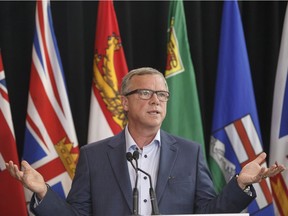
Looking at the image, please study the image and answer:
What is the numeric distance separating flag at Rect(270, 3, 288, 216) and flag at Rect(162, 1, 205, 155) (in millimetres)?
609

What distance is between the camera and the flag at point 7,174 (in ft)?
13.6

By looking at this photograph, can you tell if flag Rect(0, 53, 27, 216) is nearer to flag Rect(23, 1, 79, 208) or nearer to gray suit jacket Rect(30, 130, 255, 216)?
flag Rect(23, 1, 79, 208)

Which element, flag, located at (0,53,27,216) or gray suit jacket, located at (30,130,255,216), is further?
flag, located at (0,53,27,216)

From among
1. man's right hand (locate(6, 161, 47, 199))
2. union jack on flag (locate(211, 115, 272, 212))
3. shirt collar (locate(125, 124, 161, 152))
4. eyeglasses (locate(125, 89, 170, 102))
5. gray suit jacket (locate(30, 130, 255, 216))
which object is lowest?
union jack on flag (locate(211, 115, 272, 212))

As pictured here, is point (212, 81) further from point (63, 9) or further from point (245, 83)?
point (63, 9)

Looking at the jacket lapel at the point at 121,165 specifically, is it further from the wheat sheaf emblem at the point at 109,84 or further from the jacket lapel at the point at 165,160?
the wheat sheaf emblem at the point at 109,84

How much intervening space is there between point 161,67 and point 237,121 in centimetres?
88

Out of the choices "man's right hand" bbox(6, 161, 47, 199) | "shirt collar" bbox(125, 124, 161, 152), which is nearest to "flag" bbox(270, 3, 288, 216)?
"shirt collar" bbox(125, 124, 161, 152)

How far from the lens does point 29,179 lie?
2715 millimetres

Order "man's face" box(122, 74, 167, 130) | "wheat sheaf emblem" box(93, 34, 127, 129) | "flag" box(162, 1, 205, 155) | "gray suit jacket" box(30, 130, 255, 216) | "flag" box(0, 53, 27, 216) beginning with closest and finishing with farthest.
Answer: "gray suit jacket" box(30, 130, 255, 216)
"man's face" box(122, 74, 167, 130)
"flag" box(0, 53, 27, 216)
"wheat sheaf emblem" box(93, 34, 127, 129)
"flag" box(162, 1, 205, 155)

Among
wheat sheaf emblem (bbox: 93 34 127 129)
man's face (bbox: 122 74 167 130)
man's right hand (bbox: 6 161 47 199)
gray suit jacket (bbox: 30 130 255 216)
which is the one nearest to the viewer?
man's right hand (bbox: 6 161 47 199)

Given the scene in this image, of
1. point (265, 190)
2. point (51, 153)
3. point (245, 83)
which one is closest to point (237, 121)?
point (245, 83)

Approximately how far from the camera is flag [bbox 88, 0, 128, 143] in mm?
4457

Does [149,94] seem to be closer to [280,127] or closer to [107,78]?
[107,78]
